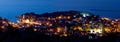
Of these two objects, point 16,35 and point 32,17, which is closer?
point 16,35

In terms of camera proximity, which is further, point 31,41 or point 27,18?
point 27,18

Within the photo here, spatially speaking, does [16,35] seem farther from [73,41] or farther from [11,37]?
[73,41]

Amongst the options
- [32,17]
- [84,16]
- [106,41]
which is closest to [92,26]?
[84,16]

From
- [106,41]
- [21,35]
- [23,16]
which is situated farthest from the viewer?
[23,16]

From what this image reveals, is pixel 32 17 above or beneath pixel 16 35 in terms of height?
beneath

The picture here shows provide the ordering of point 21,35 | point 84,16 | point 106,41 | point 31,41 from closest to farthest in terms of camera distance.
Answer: point 31,41
point 21,35
point 106,41
point 84,16

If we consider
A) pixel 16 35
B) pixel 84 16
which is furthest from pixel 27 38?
pixel 84 16

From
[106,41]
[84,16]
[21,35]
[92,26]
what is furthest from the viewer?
[84,16]

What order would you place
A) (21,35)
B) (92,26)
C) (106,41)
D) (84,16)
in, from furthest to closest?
1. (84,16)
2. (92,26)
3. (106,41)
4. (21,35)

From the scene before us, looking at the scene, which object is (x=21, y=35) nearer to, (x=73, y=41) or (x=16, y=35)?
(x=16, y=35)
